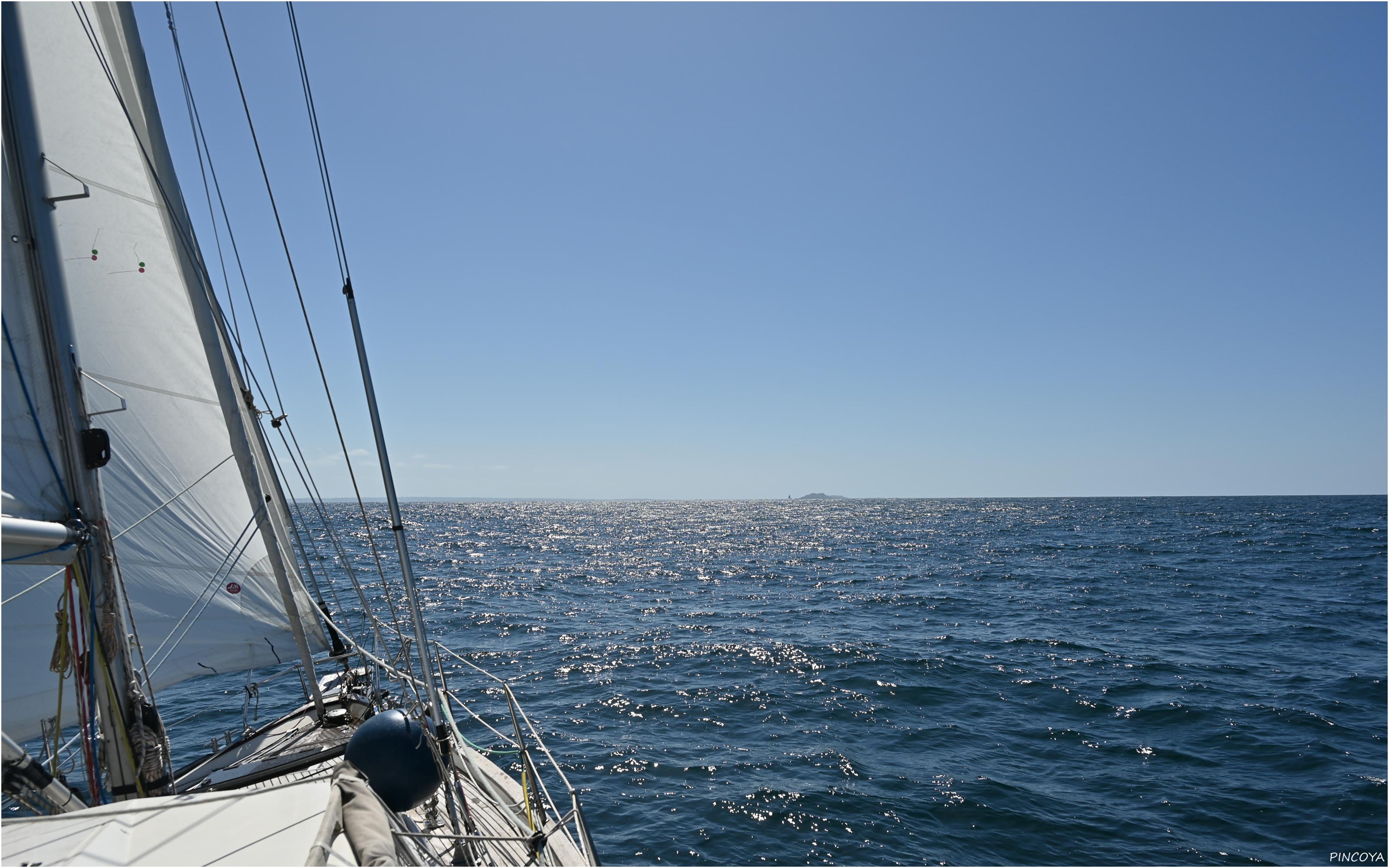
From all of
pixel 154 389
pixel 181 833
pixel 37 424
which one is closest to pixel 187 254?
pixel 154 389

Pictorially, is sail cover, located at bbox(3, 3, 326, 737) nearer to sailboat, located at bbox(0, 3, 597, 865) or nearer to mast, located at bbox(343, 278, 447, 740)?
sailboat, located at bbox(0, 3, 597, 865)

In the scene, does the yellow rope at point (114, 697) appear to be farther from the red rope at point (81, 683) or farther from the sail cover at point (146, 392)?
the sail cover at point (146, 392)

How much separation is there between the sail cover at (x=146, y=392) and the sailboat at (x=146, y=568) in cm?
3

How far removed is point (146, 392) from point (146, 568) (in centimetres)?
217

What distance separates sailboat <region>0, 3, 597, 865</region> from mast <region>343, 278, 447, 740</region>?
A: 1.4 inches

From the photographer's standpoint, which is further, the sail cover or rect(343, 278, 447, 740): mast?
the sail cover

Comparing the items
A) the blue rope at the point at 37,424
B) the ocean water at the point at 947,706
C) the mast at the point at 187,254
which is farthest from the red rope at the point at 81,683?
the ocean water at the point at 947,706

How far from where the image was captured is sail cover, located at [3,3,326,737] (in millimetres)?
7215

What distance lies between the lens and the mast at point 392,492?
611cm

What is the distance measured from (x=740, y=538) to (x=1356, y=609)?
4995 cm

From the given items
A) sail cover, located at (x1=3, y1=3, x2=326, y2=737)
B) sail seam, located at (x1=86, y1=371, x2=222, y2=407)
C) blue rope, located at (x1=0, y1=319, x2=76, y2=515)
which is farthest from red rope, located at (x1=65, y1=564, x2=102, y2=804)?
sail seam, located at (x1=86, y1=371, x2=222, y2=407)

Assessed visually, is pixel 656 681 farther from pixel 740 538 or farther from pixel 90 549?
pixel 740 538

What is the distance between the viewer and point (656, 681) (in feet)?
60.6

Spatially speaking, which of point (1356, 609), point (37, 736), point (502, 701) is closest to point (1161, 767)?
point (502, 701)
